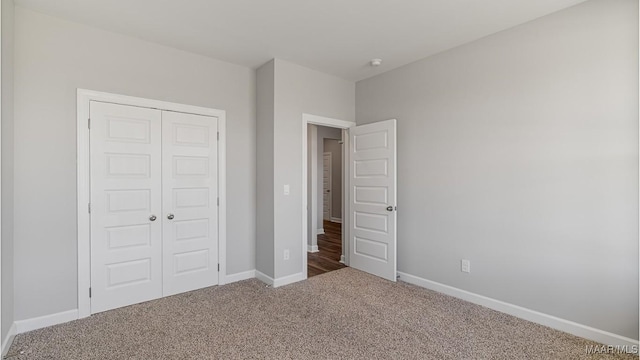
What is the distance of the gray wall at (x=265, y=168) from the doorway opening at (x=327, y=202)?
2.33 feet

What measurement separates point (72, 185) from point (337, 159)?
21.1 feet

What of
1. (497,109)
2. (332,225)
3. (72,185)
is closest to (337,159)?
(332,225)

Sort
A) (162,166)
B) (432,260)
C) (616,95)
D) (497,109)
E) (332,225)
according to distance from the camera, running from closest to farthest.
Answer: (616,95)
(497,109)
(162,166)
(432,260)
(332,225)

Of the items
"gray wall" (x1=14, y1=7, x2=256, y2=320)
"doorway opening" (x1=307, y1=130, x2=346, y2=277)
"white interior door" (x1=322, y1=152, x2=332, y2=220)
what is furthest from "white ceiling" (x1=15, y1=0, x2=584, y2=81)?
"white interior door" (x1=322, y1=152, x2=332, y2=220)

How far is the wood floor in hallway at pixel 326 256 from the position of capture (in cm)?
430

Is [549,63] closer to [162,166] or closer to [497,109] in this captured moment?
[497,109]

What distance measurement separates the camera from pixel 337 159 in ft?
27.9

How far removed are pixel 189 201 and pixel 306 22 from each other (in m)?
2.24

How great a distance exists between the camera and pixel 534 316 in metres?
2.70

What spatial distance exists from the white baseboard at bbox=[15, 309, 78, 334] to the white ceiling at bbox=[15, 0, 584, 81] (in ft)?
8.53

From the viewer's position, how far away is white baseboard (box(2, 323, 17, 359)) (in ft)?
7.12

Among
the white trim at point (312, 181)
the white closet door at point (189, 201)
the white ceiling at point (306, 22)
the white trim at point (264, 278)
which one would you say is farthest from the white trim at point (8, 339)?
the white trim at point (312, 181)

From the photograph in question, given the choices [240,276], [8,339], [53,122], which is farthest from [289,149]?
[8,339]

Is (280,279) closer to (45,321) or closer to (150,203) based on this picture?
(150,203)
